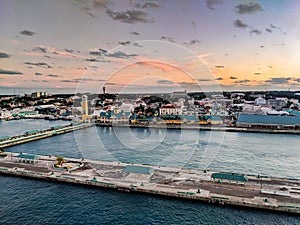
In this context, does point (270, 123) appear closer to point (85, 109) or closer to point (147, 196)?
point (147, 196)

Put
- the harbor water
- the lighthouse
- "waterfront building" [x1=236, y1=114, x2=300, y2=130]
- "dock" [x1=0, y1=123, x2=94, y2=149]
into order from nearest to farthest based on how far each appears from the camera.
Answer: the harbor water → "dock" [x1=0, y1=123, x2=94, y2=149] → "waterfront building" [x1=236, y1=114, x2=300, y2=130] → the lighthouse

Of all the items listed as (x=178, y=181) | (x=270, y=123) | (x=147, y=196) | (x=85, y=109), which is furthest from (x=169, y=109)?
(x=147, y=196)

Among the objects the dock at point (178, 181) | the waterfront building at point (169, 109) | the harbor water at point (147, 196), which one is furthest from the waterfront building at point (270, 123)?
the dock at point (178, 181)

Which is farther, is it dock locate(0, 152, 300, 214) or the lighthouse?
the lighthouse

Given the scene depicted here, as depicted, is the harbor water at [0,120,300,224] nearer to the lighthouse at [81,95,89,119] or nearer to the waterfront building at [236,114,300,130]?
the waterfront building at [236,114,300,130]

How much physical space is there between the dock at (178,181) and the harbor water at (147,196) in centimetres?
22

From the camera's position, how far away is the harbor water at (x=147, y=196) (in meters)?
6.01

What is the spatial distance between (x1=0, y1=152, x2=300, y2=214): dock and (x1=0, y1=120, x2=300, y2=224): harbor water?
0.22 meters

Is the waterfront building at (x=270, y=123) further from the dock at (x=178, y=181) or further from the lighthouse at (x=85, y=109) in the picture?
the lighthouse at (x=85, y=109)

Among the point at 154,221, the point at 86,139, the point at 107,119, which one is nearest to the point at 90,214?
the point at 154,221

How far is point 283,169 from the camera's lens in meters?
9.14

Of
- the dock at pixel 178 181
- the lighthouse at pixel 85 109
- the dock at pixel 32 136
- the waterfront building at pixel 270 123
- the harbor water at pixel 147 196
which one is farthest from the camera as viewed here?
the lighthouse at pixel 85 109

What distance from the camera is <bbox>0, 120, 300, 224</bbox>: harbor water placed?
6.01m

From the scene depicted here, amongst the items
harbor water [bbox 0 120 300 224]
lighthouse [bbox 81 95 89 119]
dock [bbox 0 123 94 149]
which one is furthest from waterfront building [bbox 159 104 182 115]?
harbor water [bbox 0 120 300 224]
